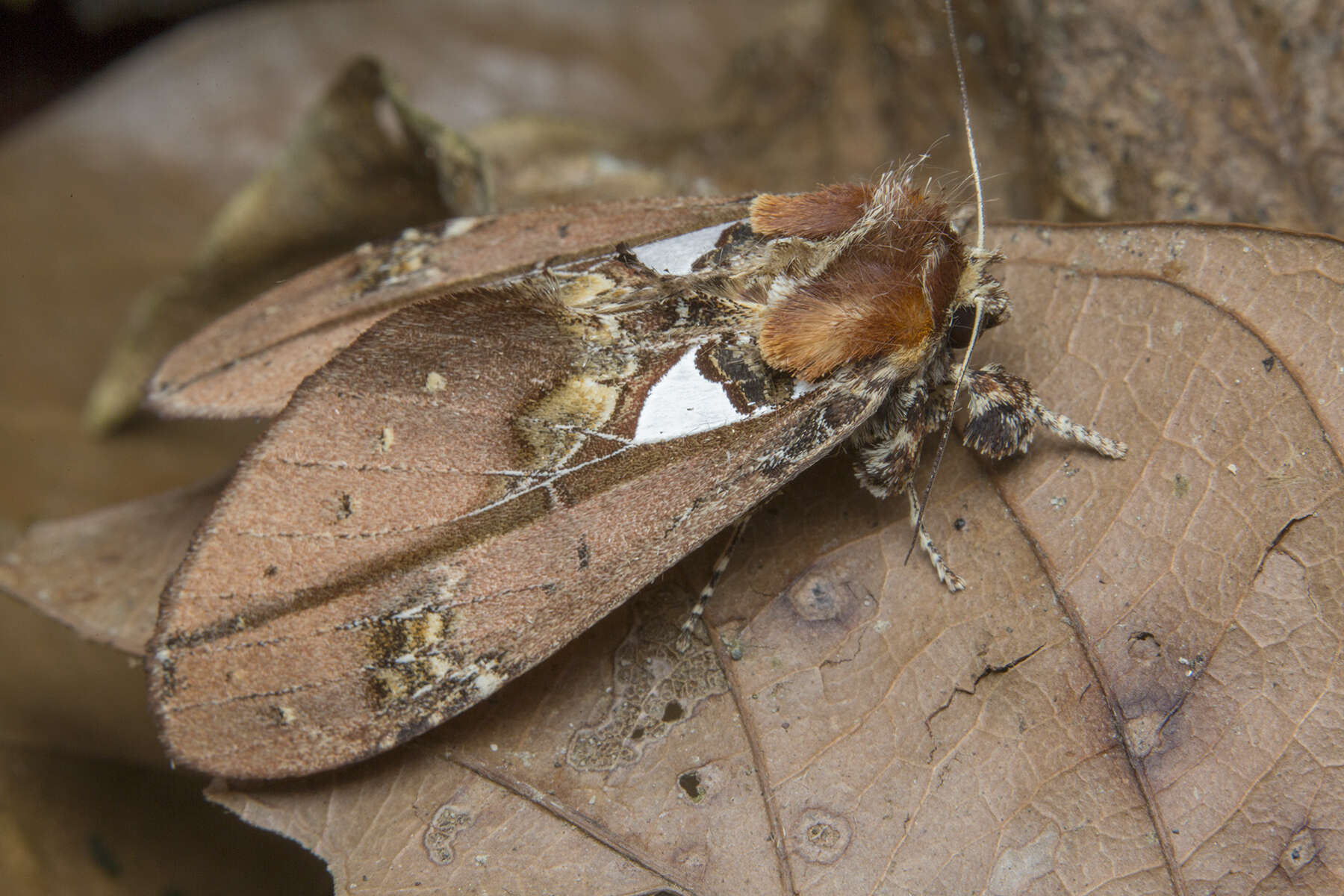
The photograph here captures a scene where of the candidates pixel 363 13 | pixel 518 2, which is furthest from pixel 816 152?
pixel 363 13

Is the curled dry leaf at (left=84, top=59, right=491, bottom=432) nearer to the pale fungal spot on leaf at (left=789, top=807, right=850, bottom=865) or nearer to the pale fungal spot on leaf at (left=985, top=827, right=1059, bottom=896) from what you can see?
the pale fungal spot on leaf at (left=789, top=807, right=850, bottom=865)

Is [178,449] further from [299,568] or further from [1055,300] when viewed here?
[1055,300]

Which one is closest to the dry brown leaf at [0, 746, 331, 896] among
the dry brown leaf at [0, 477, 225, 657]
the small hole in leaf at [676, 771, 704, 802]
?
the dry brown leaf at [0, 477, 225, 657]

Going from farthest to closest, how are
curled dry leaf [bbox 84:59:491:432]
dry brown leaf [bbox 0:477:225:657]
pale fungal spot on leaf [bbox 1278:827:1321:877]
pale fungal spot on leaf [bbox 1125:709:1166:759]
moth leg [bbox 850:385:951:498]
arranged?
1. curled dry leaf [bbox 84:59:491:432]
2. dry brown leaf [bbox 0:477:225:657]
3. moth leg [bbox 850:385:951:498]
4. pale fungal spot on leaf [bbox 1125:709:1166:759]
5. pale fungal spot on leaf [bbox 1278:827:1321:877]

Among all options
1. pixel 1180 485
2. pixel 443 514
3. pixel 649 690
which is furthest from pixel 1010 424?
pixel 443 514

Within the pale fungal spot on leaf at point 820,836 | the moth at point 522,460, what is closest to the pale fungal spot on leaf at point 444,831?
the moth at point 522,460

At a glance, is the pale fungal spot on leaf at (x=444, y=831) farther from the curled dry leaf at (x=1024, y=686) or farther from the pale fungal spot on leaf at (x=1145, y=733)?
the pale fungal spot on leaf at (x=1145, y=733)
